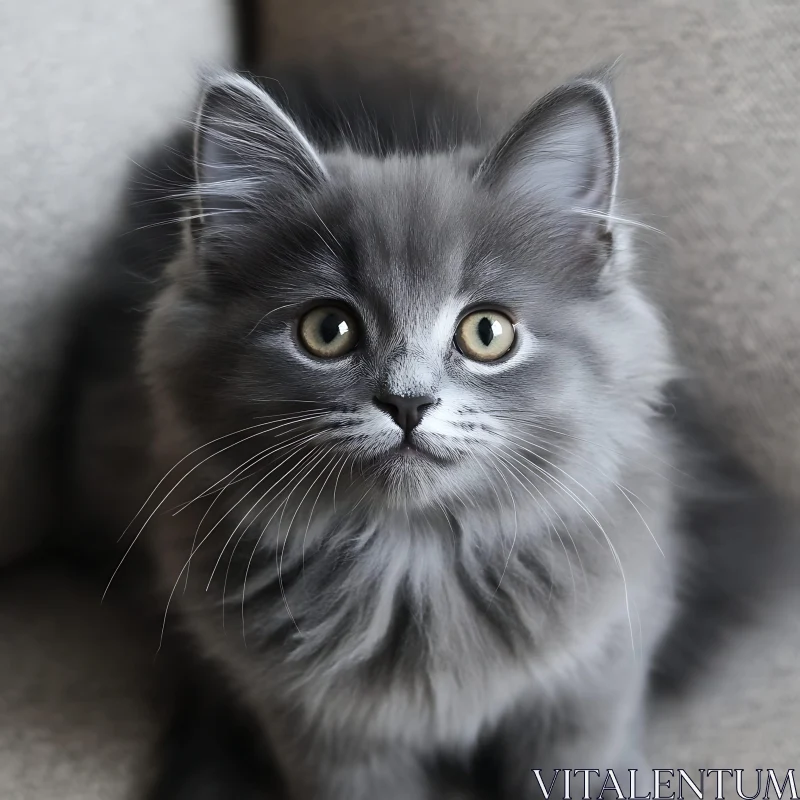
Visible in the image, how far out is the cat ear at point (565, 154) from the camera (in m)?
0.84

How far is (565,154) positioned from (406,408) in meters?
0.33

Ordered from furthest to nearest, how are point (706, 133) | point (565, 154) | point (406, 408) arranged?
point (706, 133), point (565, 154), point (406, 408)

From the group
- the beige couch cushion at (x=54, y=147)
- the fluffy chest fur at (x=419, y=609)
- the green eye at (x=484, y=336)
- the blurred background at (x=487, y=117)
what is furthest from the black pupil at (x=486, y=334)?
the beige couch cushion at (x=54, y=147)

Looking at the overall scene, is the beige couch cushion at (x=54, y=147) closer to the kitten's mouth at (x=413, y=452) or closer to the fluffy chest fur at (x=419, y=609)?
the fluffy chest fur at (x=419, y=609)

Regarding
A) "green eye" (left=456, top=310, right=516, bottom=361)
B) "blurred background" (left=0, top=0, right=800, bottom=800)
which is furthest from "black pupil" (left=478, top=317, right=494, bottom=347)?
"blurred background" (left=0, top=0, right=800, bottom=800)

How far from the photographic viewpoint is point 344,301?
85cm

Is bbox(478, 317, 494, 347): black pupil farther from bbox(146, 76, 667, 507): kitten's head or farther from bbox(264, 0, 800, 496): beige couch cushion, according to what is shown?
bbox(264, 0, 800, 496): beige couch cushion

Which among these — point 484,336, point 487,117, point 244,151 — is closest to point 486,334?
point 484,336

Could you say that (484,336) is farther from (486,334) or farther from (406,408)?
(406,408)

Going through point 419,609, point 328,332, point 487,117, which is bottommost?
point 419,609

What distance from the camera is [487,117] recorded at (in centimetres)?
119

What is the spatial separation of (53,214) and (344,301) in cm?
61

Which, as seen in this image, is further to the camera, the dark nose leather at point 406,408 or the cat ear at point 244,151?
the cat ear at point 244,151

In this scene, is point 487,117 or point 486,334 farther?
point 487,117
